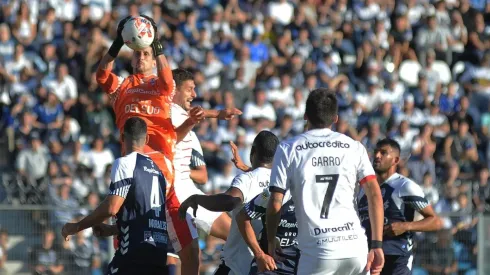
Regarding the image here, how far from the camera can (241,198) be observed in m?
9.97

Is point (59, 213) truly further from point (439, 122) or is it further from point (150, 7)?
point (439, 122)

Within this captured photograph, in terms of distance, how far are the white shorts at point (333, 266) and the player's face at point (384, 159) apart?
294 cm

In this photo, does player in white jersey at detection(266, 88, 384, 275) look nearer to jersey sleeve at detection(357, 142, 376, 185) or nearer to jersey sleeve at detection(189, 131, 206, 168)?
Result: jersey sleeve at detection(357, 142, 376, 185)

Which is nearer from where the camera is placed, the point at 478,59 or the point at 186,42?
the point at 186,42

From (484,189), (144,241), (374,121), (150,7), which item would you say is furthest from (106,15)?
(144,241)

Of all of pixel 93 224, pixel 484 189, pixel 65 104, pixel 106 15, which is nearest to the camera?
pixel 93 224

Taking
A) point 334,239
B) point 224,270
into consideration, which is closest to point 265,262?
point 334,239

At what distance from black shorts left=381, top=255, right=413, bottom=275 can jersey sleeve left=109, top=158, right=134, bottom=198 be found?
11.0ft

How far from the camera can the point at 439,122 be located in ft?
73.5

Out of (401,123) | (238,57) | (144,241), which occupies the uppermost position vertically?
(238,57)

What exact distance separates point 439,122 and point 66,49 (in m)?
7.49

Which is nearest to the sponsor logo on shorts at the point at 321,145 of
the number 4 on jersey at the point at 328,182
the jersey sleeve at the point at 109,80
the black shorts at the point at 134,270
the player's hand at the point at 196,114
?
the number 4 on jersey at the point at 328,182

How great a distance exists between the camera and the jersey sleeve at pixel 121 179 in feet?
30.0

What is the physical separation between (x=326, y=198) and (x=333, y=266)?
527mm
